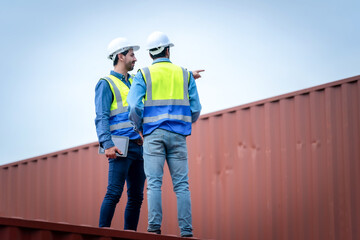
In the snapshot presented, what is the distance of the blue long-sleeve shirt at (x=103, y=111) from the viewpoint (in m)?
4.74

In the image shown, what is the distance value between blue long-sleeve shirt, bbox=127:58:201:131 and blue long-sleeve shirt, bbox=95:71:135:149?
12.0 inches

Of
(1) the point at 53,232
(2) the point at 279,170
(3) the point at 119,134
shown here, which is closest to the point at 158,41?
(3) the point at 119,134

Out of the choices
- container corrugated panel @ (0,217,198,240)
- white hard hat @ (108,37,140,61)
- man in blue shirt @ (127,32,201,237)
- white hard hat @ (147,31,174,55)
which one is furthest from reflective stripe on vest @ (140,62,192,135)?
container corrugated panel @ (0,217,198,240)

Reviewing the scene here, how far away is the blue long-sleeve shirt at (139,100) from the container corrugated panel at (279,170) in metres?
3.16

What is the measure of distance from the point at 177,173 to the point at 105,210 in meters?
0.68

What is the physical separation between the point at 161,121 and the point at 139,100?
0.77 ft

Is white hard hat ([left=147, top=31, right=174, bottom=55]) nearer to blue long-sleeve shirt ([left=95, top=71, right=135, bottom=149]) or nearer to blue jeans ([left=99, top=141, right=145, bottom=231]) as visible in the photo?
blue long-sleeve shirt ([left=95, top=71, right=135, bottom=149])

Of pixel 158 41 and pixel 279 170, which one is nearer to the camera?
pixel 158 41

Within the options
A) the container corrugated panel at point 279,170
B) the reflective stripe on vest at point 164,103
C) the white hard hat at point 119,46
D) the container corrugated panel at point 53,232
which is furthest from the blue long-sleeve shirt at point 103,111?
the container corrugated panel at point 279,170

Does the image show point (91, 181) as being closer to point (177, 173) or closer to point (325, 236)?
point (325, 236)

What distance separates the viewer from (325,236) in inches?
278

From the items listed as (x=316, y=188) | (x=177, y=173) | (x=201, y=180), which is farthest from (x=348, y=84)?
(x=177, y=173)

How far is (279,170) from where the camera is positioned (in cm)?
774

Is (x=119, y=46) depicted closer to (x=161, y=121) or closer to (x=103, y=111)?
(x=103, y=111)
